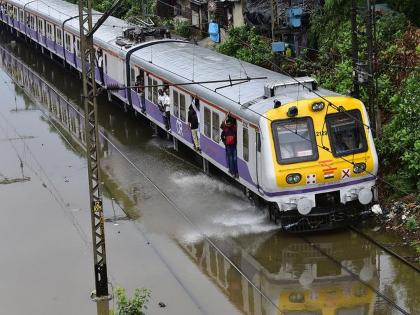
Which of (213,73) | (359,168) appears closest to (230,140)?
(359,168)

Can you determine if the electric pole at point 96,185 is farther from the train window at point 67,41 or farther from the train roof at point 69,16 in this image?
the train window at point 67,41

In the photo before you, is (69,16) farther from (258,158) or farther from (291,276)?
(291,276)

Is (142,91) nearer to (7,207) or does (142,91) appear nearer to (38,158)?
(38,158)

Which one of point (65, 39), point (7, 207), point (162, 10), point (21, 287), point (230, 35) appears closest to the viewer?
point (21, 287)

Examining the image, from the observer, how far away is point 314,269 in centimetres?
1412

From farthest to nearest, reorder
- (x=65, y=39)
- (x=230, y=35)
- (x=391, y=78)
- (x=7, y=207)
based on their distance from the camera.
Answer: (x=65, y=39), (x=230, y=35), (x=391, y=78), (x=7, y=207)

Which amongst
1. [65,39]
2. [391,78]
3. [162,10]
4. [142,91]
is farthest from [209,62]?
[162,10]

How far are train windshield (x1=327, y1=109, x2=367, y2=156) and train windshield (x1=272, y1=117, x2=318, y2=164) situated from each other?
16.4 inches

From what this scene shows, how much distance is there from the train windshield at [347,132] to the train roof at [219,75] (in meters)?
0.64

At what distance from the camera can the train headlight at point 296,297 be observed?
506 inches

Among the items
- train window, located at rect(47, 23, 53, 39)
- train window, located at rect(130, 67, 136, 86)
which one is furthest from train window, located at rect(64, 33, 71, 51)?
train window, located at rect(130, 67, 136, 86)

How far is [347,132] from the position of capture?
15453 millimetres

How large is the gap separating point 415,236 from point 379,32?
371 inches

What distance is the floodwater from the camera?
12.9 metres
